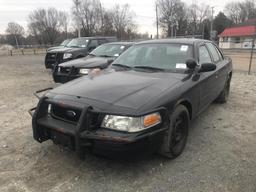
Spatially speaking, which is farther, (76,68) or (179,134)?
(76,68)

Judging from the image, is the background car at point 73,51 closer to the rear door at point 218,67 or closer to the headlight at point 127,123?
the rear door at point 218,67

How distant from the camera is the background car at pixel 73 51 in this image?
33.9ft

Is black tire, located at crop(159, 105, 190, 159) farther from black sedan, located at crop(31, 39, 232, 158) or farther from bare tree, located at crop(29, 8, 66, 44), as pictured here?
bare tree, located at crop(29, 8, 66, 44)

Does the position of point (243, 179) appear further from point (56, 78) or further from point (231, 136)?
point (56, 78)

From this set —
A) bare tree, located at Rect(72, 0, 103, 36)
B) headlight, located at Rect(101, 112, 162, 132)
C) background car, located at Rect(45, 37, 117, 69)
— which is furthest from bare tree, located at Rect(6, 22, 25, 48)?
headlight, located at Rect(101, 112, 162, 132)

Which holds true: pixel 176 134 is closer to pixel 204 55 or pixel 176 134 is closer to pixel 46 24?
pixel 204 55

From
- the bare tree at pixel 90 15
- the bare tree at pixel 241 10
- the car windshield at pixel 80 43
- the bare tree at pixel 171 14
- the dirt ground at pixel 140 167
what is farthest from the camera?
the bare tree at pixel 241 10

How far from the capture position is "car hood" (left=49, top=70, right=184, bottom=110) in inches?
115

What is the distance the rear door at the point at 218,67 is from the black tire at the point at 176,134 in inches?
68.2

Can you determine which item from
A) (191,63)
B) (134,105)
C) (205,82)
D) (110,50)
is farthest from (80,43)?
(134,105)

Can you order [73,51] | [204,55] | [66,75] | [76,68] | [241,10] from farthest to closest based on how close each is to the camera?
[241,10], [73,51], [66,75], [76,68], [204,55]

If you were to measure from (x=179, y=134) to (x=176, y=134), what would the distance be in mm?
104

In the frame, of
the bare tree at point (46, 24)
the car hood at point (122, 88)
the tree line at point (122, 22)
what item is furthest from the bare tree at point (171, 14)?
the car hood at point (122, 88)

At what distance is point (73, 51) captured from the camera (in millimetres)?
10398
